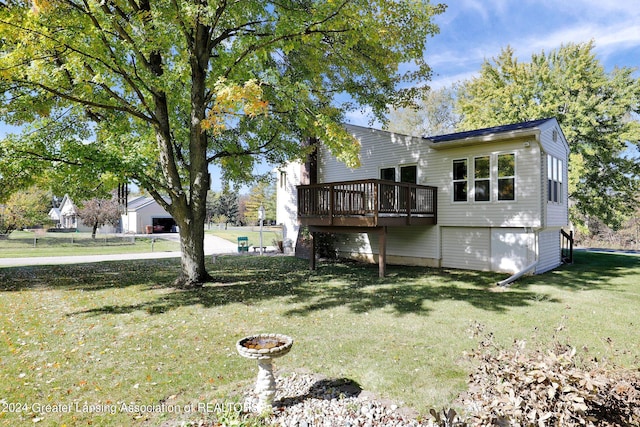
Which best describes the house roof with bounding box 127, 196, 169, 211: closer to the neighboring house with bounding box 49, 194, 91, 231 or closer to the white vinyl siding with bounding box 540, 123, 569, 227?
the neighboring house with bounding box 49, 194, 91, 231

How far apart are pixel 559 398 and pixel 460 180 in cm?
1122

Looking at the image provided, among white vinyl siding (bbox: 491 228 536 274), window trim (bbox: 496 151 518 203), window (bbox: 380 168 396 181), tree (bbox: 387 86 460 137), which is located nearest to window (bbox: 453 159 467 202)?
window trim (bbox: 496 151 518 203)

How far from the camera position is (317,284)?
1045 cm

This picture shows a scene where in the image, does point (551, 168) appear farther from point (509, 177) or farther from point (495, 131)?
point (495, 131)

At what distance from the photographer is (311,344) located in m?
5.53

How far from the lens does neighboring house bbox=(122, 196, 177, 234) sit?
4375 centimetres

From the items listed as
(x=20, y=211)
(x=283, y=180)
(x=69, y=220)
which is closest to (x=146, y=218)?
(x=69, y=220)

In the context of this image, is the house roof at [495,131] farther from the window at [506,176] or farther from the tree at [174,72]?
the tree at [174,72]

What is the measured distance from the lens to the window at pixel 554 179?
12245mm

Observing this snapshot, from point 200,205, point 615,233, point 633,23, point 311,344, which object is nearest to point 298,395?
point 311,344

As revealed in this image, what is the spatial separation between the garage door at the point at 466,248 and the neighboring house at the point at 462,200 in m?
0.03

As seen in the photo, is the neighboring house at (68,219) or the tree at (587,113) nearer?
the tree at (587,113)

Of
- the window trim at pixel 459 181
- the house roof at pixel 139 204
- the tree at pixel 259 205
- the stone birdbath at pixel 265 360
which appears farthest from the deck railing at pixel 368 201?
the tree at pixel 259 205

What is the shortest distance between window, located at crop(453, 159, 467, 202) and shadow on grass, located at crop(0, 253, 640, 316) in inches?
106
